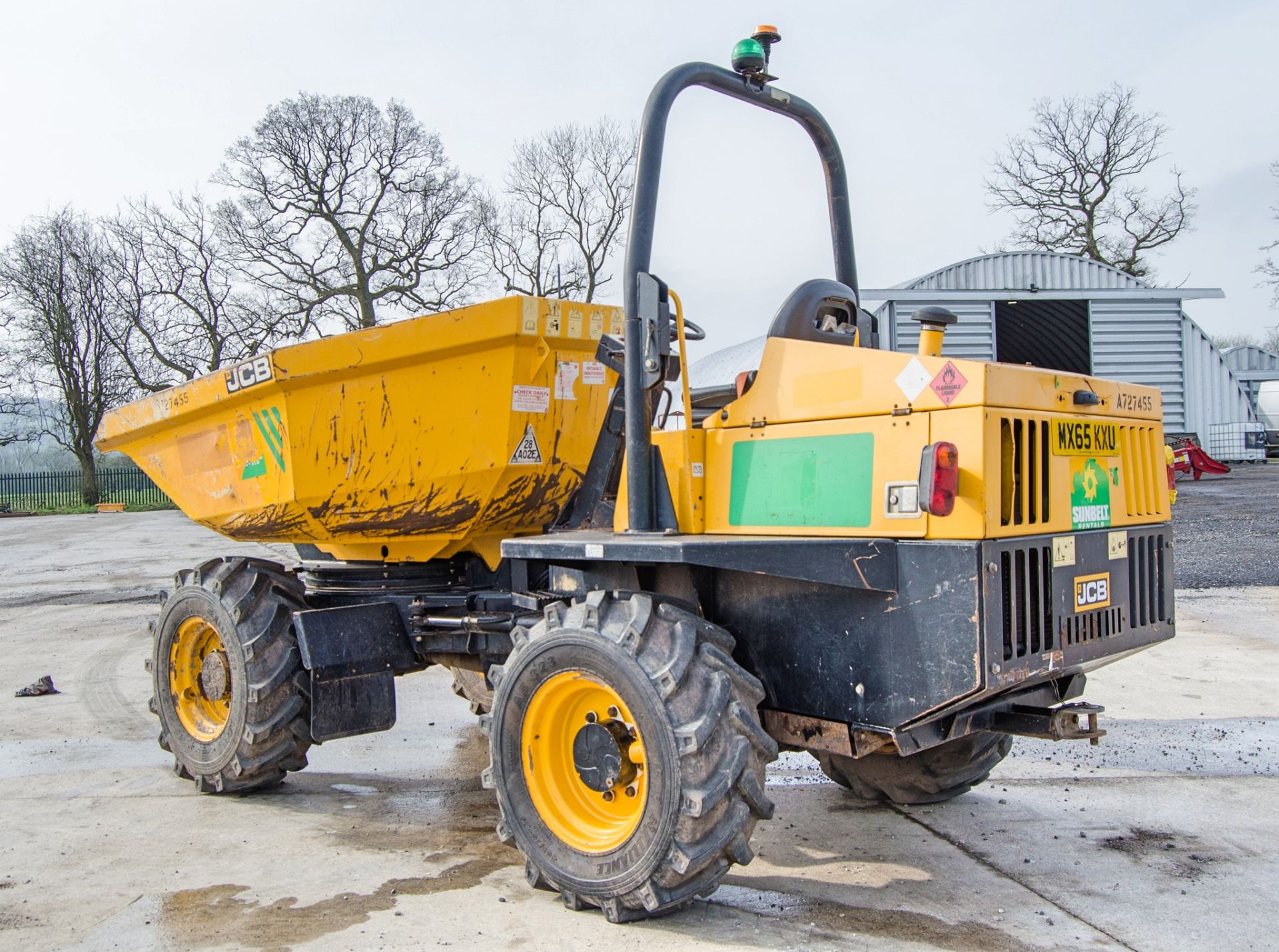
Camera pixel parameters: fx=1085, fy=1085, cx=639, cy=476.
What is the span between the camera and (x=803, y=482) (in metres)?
3.55

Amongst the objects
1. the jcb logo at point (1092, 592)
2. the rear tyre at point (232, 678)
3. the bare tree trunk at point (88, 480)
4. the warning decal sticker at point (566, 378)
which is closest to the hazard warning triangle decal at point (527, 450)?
the warning decal sticker at point (566, 378)

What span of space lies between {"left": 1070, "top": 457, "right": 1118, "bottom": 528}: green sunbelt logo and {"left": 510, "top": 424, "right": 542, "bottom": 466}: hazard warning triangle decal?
2178 millimetres

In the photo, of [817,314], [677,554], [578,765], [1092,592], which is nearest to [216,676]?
[578,765]

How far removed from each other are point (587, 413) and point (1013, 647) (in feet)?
7.40

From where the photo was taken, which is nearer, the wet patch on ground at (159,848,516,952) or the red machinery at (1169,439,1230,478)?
the wet patch on ground at (159,848,516,952)

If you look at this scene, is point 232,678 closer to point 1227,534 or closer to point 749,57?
point 749,57

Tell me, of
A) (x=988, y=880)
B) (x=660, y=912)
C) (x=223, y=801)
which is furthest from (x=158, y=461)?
(x=988, y=880)

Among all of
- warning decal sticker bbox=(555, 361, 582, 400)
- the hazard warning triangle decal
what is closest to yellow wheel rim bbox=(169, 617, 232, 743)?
the hazard warning triangle decal

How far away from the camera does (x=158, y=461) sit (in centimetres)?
607

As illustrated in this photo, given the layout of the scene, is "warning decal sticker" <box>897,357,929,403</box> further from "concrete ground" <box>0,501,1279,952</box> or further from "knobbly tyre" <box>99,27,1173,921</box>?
"concrete ground" <box>0,501,1279,952</box>

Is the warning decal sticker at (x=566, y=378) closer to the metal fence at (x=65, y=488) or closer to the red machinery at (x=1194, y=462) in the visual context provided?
the red machinery at (x=1194, y=462)

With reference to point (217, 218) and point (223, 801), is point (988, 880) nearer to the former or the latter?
point (223, 801)

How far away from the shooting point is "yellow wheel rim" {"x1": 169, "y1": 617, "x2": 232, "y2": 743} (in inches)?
212

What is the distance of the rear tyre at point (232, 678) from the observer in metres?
5.01
